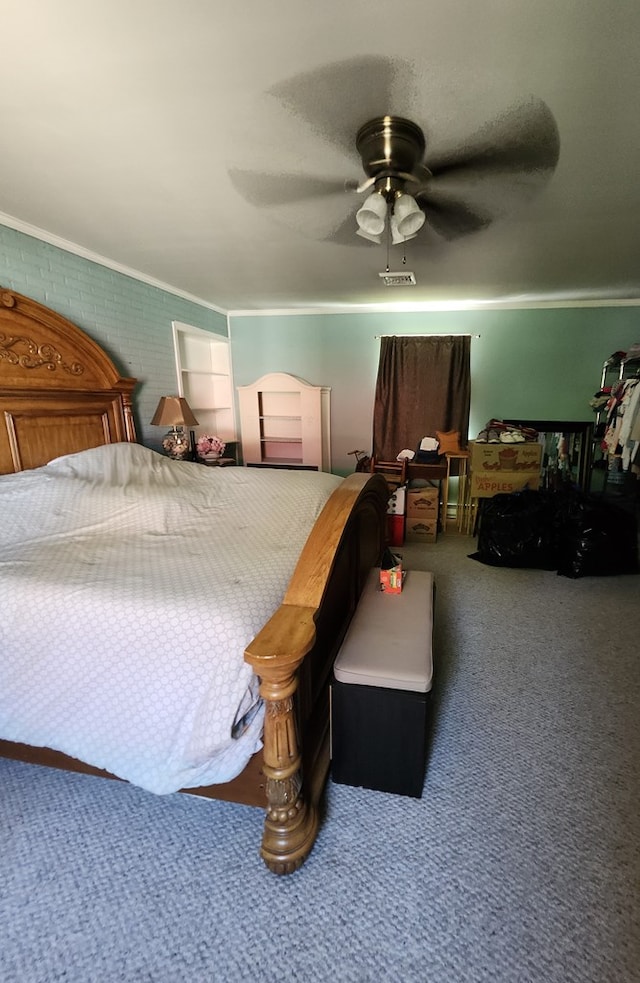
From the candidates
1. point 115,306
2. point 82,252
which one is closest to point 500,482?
point 115,306

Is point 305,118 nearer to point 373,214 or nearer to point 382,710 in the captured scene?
point 373,214

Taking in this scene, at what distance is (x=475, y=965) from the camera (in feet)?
3.19

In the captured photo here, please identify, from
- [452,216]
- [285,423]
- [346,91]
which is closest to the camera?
[346,91]

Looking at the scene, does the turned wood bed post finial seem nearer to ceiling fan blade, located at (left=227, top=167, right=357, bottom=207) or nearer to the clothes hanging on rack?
ceiling fan blade, located at (left=227, top=167, right=357, bottom=207)

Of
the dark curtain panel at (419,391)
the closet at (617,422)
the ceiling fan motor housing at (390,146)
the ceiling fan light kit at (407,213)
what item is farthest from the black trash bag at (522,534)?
the ceiling fan motor housing at (390,146)

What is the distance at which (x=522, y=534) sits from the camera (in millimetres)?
3135

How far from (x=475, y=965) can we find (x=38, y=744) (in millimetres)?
1358

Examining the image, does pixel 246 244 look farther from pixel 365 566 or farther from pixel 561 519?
pixel 561 519

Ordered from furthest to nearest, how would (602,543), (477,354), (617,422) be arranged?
(477,354) < (617,422) < (602,543)

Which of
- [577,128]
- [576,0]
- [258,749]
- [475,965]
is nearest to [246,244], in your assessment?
[577,128]

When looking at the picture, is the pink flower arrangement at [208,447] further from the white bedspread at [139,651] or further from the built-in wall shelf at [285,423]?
the white bedspread at [139,651]

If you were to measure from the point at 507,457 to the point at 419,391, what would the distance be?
1.17 metres

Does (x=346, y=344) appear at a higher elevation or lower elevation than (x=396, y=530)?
higher

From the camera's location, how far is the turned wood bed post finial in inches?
41.8
